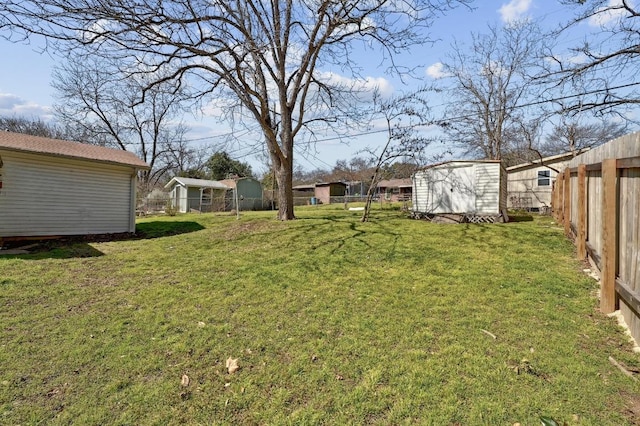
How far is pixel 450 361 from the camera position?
2971 mm

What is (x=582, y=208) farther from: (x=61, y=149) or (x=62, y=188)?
(x=61, y=149)

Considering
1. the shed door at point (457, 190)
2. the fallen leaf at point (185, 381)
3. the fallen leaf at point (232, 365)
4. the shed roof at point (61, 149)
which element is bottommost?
the fallen leaf at point (185, 381)

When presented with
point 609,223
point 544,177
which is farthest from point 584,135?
point 609,223

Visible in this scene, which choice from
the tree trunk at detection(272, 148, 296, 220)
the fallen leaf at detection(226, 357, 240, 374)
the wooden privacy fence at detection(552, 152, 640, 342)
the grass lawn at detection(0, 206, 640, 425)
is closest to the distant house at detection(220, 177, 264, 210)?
the tree trunk at detection(272, 148, 296, 220)

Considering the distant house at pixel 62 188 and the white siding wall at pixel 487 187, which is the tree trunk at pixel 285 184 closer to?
the distant house at pixel 62 188

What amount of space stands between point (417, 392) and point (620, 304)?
A: 274 cm

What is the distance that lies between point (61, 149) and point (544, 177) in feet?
74.7

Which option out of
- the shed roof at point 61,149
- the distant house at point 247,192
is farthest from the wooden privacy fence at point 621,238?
the distant house at point 247,192

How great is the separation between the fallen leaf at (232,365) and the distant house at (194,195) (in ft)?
77.9

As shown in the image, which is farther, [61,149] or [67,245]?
[61,149]

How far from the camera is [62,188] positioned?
1001cm

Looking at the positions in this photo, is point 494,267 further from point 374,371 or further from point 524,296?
point 374,371

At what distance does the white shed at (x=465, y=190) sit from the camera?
1314 centimetres

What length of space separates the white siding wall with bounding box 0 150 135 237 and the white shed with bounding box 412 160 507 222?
1151cm
